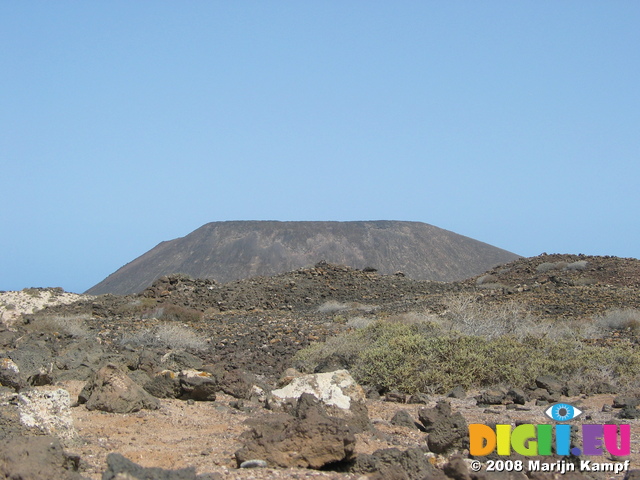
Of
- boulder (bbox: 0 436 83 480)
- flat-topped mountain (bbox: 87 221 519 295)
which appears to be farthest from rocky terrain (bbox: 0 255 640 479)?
flat-topped mountain (bbox: 87 221 519 295)

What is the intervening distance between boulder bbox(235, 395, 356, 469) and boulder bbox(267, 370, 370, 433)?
5.70ft

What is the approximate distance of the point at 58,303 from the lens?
78.3 feet

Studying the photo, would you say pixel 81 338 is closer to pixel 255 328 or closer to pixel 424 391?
pixel 255 328

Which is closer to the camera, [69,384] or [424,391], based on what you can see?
[69,384]

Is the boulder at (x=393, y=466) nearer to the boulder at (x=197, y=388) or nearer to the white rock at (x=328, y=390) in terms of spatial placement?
the white rock at (x=328, y=390)

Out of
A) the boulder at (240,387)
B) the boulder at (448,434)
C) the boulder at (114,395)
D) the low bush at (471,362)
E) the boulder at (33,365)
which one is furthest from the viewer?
the low bush at (471,362)

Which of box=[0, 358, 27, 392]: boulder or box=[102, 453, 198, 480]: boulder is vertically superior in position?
box=[0, 358, 27, 392]: boulder

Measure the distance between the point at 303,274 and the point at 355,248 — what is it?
12.5 metres

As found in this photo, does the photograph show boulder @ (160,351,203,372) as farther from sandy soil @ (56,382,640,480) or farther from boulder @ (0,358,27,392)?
boulder @ (0,358,27,392)

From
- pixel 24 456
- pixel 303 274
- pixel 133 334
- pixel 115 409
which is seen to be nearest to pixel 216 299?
pixel 303 274

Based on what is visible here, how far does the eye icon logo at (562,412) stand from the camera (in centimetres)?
707

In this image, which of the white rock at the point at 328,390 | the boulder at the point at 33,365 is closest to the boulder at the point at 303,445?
the white rock at the point at 328,390

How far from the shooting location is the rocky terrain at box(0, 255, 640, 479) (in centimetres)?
448

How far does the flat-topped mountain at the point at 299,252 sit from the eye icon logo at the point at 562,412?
2939cm
